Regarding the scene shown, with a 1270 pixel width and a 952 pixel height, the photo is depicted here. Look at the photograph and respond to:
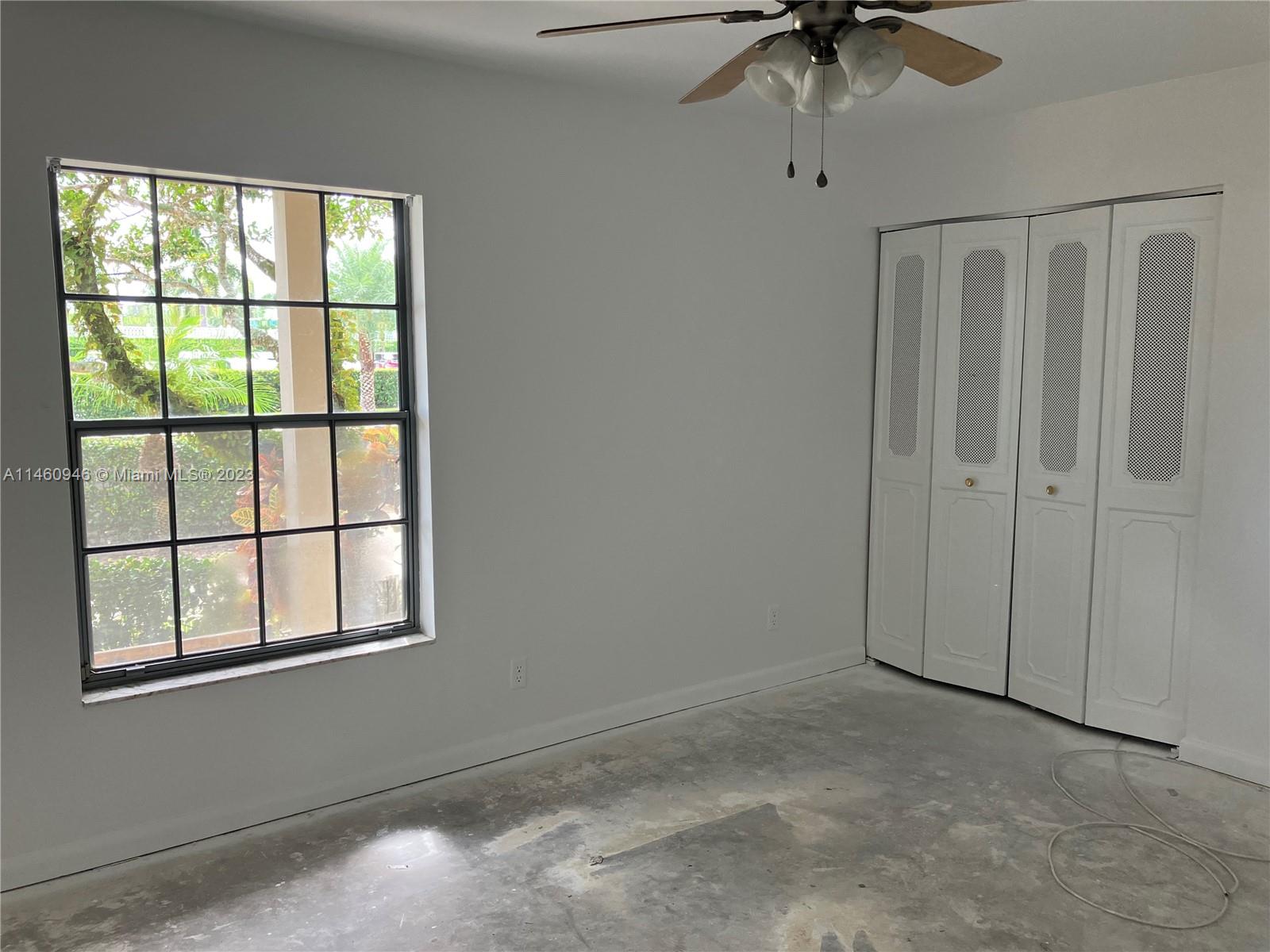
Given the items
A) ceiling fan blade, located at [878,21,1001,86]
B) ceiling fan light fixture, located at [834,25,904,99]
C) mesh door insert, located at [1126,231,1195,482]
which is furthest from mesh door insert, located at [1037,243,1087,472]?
A: ceiling fan light fixture, located at [834,25,904,99]

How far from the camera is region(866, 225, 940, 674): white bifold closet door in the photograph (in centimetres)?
430

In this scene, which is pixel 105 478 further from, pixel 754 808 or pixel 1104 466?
pixel 1104 466

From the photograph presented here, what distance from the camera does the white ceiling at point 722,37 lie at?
2672mm

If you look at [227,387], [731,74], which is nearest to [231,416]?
[227,387]

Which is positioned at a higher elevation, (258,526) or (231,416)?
(231,416)

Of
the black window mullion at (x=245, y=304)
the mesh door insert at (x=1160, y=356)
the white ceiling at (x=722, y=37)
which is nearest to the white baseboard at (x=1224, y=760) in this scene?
the mesh door insert at (x=1160, y=356)

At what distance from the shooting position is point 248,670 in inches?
118

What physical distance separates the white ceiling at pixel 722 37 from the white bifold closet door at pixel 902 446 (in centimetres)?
94

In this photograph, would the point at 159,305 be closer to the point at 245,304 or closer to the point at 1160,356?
the point at 245,304

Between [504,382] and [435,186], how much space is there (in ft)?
2.44

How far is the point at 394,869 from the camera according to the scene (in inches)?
109

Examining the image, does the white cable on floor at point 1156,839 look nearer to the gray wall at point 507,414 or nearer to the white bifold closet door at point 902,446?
the white bifold closet door at point 902,446

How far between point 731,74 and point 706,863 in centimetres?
227

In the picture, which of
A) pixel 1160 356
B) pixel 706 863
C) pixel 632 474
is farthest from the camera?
pixel 632 474
